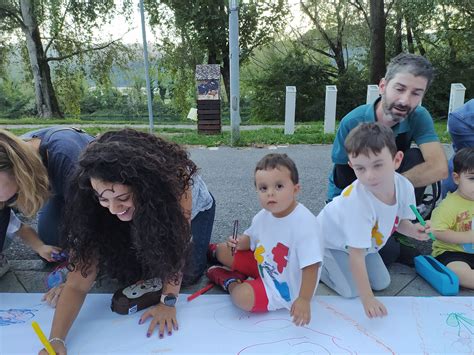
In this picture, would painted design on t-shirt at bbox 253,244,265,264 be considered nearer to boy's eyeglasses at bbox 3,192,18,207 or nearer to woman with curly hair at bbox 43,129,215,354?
woman with curly hair at bbox 43,129,215,354

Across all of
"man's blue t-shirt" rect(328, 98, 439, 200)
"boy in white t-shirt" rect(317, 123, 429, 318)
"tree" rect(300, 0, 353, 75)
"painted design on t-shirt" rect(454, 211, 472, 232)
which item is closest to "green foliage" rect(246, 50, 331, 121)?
"tree" rect(300, 0, 353, 75)

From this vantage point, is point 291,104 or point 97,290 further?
point 291,104

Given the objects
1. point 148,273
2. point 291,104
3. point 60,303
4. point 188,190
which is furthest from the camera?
point 291,104

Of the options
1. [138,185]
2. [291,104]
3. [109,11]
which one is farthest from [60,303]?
[109,11]

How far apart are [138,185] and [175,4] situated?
11268mm

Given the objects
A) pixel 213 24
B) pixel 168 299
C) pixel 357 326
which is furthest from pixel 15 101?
pixel 357 326

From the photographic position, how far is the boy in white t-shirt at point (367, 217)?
1406 millimetres

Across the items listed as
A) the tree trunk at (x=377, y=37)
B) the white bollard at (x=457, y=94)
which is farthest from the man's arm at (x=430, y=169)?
the tree trunk at (x=377, y=37)

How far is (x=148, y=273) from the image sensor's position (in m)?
1.62

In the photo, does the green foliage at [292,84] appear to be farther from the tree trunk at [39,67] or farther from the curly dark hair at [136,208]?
the curly dark hair at [136,208]

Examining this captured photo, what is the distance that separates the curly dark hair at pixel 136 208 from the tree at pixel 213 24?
35.4ft

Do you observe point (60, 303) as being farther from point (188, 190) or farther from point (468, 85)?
point (468, 85)

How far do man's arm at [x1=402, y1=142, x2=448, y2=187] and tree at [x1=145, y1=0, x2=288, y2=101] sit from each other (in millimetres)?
10319

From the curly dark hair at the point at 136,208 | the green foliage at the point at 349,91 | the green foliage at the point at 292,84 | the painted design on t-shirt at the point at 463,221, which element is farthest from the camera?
the green foliage at the point at 292,84
